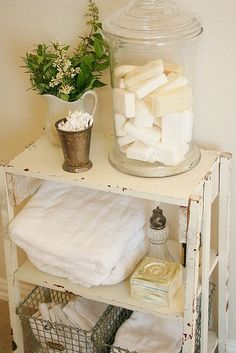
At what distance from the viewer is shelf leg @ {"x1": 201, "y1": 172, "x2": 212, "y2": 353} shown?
1598 millimetres

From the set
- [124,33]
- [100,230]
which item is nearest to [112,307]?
[100,230]

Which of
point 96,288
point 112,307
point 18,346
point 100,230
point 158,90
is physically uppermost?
point 158,90

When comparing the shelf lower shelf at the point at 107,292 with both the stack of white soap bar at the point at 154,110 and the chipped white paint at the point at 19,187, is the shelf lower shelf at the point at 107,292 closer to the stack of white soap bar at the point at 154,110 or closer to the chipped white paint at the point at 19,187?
the chipped white paint at the point at 19,187

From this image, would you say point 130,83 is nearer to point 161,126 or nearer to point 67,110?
point 161,126

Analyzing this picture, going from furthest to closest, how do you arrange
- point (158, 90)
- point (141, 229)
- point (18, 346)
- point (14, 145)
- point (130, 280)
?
point (14, 145), point (18, 346), point (141, 229), point (130, 280), point (158, 90)

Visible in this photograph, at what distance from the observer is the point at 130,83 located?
1.54 m

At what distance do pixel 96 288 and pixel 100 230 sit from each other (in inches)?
6.2

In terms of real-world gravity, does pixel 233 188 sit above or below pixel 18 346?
above

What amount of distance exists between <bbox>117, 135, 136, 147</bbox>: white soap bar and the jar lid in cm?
24

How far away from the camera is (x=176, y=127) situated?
154 cm

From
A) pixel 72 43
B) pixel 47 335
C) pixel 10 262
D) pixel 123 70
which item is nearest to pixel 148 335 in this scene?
pixel 47 335

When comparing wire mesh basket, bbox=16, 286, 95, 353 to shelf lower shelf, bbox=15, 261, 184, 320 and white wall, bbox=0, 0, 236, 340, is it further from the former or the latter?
white wall, bbox=0, 0, 236, 340

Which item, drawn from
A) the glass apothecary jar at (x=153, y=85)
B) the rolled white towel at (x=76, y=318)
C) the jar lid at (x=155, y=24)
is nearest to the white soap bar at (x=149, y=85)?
the glass apothecary jar at (x=153, y=85)

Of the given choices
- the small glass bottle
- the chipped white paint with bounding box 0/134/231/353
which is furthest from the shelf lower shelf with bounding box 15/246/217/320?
the small glass bottle
